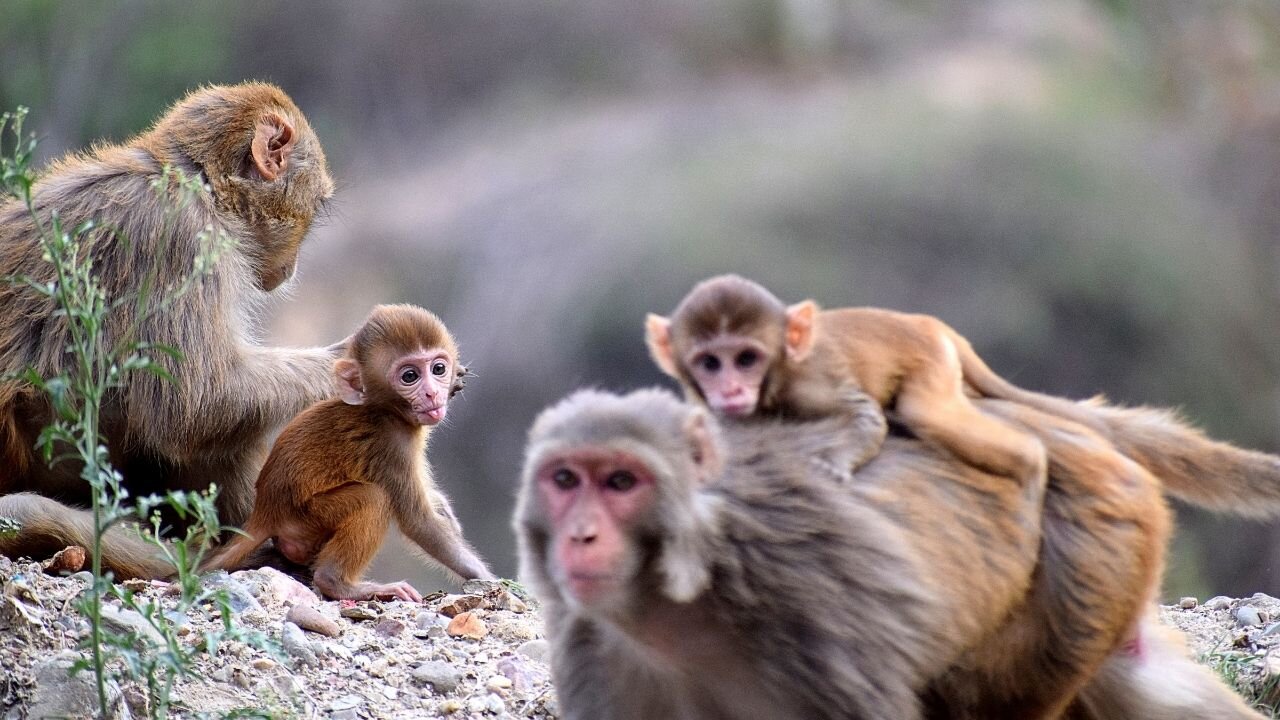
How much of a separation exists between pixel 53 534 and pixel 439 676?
1744mm

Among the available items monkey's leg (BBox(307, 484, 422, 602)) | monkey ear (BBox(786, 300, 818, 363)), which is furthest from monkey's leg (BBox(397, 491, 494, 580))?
monkey ear (BBox(786, 300, 818, 363))

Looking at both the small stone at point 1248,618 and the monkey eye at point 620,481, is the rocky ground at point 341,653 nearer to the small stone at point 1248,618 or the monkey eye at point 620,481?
the small stone at point 1248,618

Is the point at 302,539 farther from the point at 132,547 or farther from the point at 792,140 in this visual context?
the point at 792,140

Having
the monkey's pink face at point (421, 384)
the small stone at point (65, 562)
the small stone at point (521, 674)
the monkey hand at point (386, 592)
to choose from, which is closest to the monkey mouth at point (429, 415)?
the monkey's pink face at point (421, 384)

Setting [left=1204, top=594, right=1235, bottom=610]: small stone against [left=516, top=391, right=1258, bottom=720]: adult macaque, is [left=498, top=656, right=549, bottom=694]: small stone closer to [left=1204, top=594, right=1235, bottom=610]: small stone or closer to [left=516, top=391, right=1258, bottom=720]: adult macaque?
[left=516, top=391, right=1258, bottom=720]: adult macaque

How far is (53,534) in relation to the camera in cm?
576

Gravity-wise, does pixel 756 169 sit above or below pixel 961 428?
above

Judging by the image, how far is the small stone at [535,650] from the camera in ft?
17.5

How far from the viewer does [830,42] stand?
20.1m

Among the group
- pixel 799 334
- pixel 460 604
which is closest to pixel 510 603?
pixel 460 604

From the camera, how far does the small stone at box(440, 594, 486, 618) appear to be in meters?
5.77

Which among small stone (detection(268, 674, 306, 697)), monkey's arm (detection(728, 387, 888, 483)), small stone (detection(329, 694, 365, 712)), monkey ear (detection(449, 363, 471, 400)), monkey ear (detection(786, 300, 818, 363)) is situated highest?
monkey ear (detection(786, 300, 818, 363))

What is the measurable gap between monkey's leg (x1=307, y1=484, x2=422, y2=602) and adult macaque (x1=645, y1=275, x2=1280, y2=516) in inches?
74.0

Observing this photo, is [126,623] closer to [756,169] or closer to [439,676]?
[439,676]
